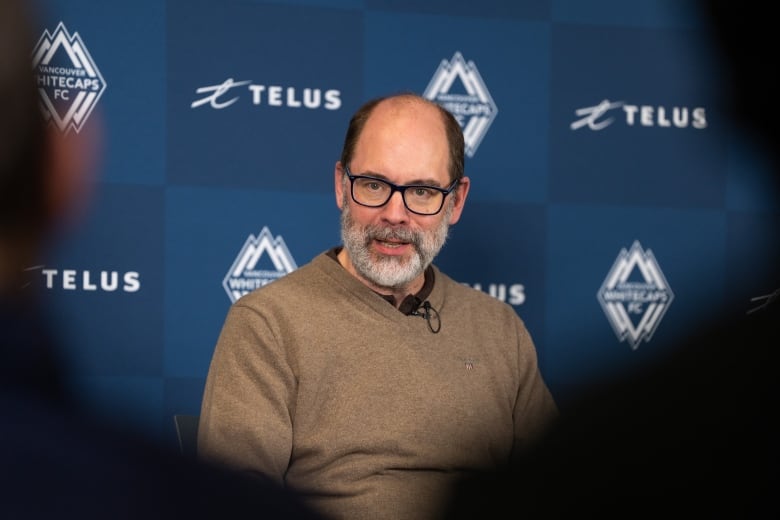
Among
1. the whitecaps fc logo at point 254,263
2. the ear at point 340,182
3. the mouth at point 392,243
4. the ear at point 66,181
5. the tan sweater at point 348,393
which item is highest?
the ear at point 340,182

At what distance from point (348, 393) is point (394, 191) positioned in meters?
0.47

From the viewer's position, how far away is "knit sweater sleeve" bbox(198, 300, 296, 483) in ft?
5.74

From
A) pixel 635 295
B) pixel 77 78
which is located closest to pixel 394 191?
pixel 77 78

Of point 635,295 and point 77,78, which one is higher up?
point 77,78

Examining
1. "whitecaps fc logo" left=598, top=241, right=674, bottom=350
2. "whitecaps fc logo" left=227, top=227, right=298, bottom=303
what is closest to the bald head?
"whitecaps fc logo" left=227, top=227, right=298, bottom=303

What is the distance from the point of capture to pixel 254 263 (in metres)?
2.77

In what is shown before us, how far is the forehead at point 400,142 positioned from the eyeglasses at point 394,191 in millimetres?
25

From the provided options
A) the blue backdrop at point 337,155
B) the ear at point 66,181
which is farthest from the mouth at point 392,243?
the ear at point 66,181

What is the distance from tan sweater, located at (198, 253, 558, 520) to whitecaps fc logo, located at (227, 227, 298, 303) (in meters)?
0.73

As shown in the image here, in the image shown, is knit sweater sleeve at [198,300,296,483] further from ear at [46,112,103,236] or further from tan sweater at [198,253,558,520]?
ear at [46,112,103,236]

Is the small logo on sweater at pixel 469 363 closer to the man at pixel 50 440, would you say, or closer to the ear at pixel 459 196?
the ear at pixel 459 196

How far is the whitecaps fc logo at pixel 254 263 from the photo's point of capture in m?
2.77

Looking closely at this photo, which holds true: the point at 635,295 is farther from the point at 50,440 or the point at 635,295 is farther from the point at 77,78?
the point at 50,440

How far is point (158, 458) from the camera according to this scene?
14.6 inches
